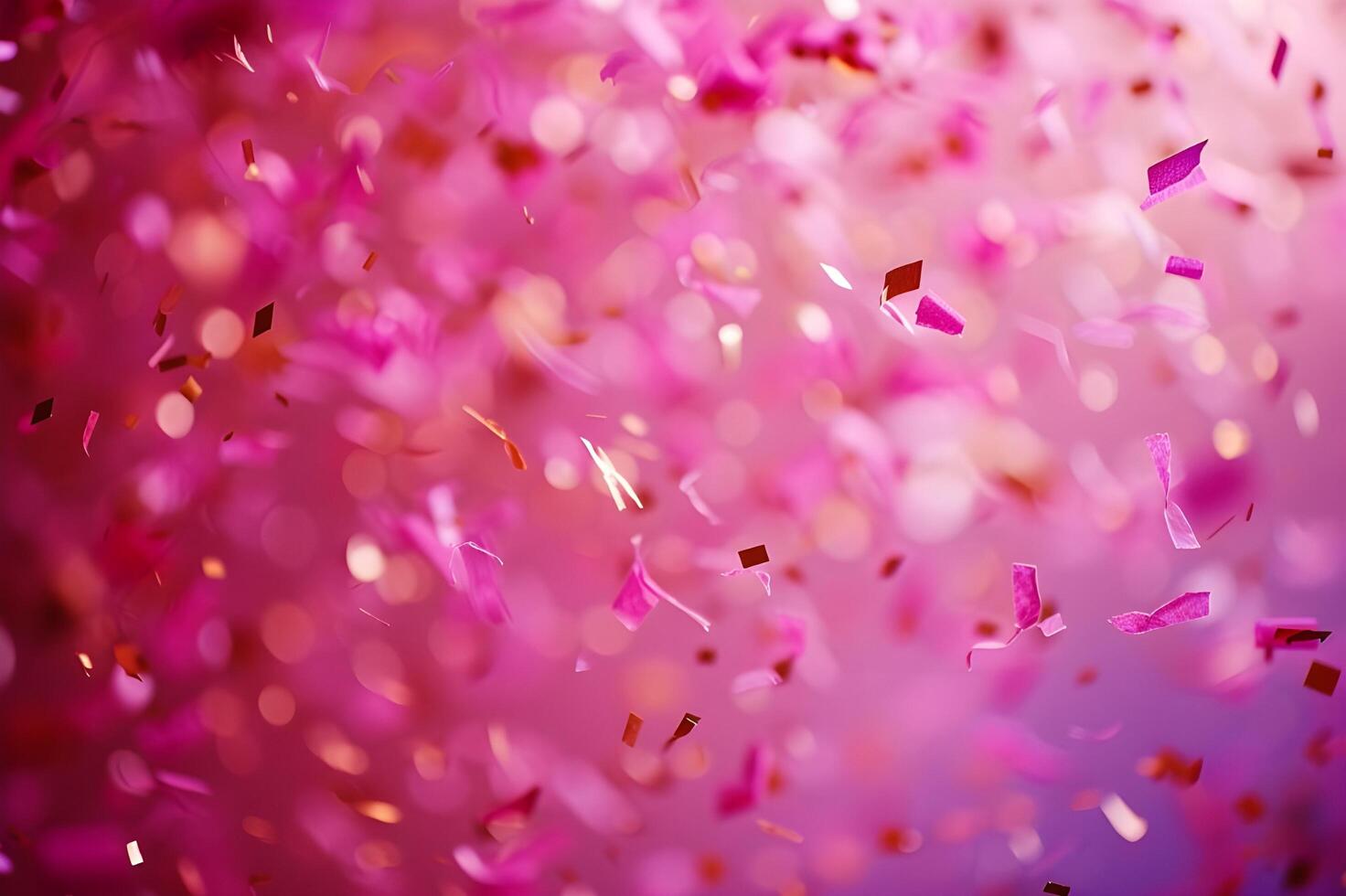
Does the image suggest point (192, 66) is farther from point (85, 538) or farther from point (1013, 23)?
point (1013, 23)

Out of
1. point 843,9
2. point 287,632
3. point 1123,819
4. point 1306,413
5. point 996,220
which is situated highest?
point 843,9

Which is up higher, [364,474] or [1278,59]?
[1278,59]

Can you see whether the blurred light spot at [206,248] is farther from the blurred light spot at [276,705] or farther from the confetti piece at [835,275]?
the confetti piece at [835,275]

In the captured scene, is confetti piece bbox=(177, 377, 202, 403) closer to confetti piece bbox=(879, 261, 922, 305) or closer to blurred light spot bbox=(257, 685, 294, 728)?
blurred light spot bbox=(257, 685, 294, 728)

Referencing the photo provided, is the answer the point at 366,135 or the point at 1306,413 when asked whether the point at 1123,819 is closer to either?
the point at 1306,413

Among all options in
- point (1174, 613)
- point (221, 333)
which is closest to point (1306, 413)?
point (1174, 613)

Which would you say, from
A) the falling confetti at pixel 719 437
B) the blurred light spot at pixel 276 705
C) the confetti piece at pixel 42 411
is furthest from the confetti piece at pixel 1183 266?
the confetti piece at pixel 42 411

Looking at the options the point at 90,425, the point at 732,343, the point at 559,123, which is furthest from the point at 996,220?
the point at 90,425
